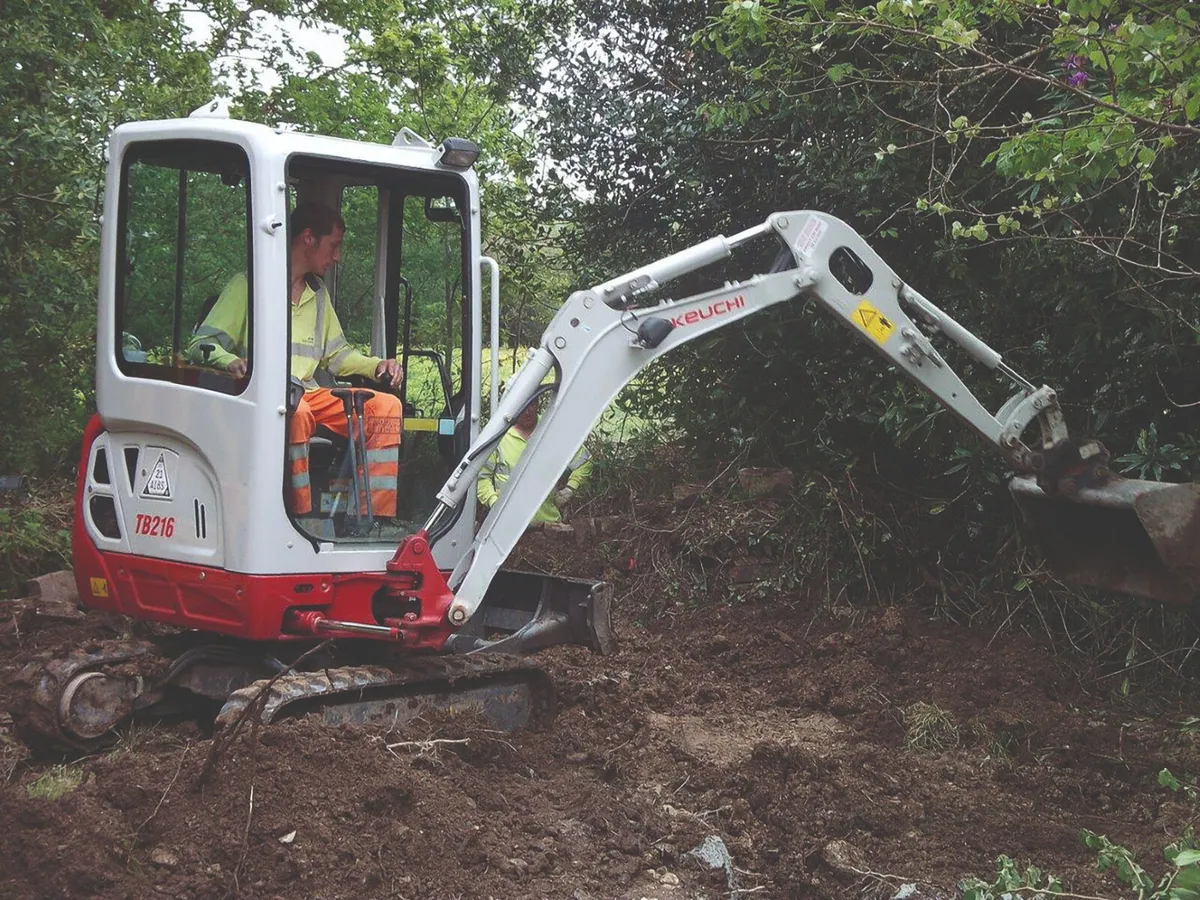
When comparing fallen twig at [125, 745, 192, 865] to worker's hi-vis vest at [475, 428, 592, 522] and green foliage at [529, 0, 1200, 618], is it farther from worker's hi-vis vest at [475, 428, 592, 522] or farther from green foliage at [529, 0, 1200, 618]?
green foliage at [529, 0, 1200, 618]

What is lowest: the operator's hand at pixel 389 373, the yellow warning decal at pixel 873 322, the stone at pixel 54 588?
the stone at pixel 54 588

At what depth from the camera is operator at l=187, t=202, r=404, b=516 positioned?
177 inches

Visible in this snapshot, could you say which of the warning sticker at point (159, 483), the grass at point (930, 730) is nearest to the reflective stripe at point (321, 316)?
the warning sticker at point (159, 483)

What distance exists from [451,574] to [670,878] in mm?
1646

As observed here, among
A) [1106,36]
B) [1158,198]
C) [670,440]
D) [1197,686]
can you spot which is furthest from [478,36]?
[1197,686]

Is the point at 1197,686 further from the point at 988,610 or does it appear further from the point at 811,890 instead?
the point at 811,890

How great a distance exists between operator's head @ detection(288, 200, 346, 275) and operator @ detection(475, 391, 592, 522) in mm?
1050

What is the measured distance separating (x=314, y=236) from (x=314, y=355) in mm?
481

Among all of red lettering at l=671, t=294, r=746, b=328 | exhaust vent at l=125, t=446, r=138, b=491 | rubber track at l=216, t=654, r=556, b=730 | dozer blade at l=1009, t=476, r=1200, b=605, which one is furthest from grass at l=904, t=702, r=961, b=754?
exhaust vent at l=125, t=446, r=138, b=491

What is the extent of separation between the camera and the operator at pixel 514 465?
574cm

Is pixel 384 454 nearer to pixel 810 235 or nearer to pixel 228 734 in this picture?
pixel 228 734

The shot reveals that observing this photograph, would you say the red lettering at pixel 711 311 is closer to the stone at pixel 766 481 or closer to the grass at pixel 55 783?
the stone at pixel 766 481

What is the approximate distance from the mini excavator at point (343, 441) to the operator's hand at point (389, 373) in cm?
6

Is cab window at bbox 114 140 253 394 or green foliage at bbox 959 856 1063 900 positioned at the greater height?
cab window at bbox 114 140 253 394
